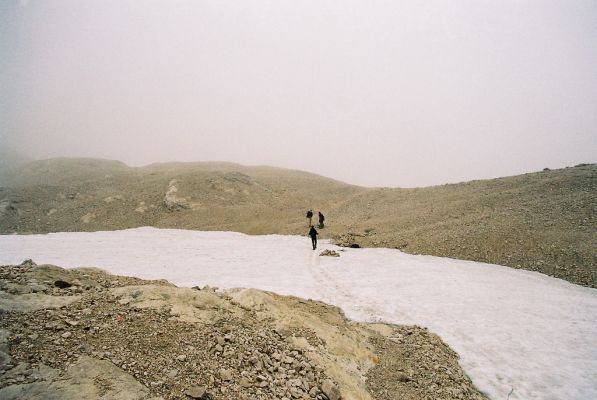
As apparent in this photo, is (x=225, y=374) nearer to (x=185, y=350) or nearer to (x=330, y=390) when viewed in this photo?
(x=185, y=350)

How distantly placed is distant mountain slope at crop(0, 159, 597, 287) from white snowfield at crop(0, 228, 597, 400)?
277 centimetres

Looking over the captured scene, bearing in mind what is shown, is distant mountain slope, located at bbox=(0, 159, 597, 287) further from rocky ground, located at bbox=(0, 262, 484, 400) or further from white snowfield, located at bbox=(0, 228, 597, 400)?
rocky ground, located at bbox=(0, 262, 484, 400)

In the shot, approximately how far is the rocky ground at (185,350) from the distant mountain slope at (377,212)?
16080mm

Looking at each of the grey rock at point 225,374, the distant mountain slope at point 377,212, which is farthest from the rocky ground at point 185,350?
the distant mountain slope at point 377,212

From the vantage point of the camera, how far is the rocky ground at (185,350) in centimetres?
601

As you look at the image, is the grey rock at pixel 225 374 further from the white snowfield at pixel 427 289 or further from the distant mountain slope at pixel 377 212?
the distant mountain slope at pixel 377 212

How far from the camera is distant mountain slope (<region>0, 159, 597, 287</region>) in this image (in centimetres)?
2305

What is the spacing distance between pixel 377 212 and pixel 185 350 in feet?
108

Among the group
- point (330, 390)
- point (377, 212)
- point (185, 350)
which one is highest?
point (377, 212)

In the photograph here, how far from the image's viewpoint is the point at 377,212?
124 feet

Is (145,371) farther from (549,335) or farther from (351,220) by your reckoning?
(351,220)

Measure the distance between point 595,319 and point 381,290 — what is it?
29.7 ft

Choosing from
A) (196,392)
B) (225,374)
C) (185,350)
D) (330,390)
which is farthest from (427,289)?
(196,392)

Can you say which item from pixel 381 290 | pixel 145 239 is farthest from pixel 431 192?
pixel 145 239
